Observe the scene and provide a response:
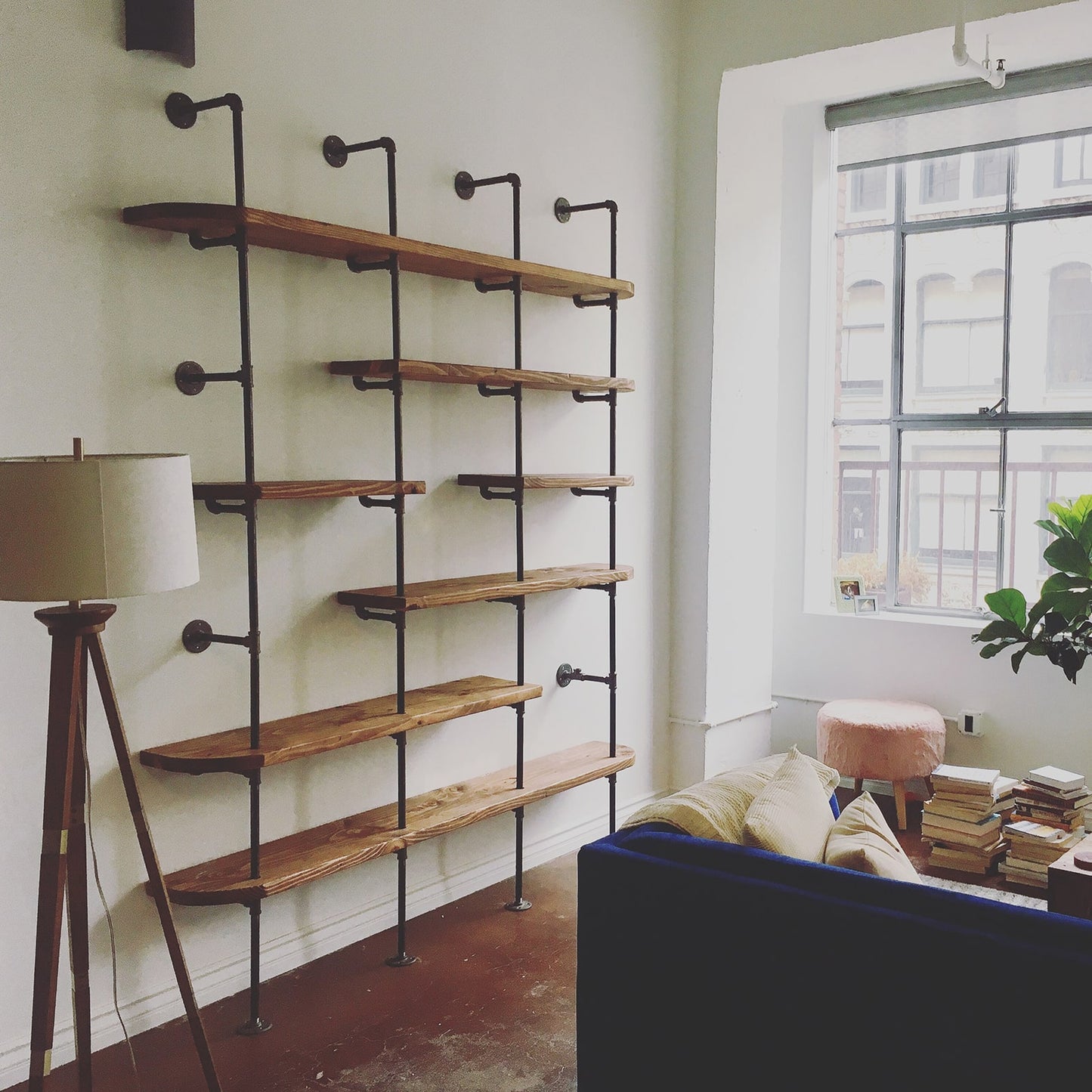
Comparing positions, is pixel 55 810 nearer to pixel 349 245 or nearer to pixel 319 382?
pixel 319 382

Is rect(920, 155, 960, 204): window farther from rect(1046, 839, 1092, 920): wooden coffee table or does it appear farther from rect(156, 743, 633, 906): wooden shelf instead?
rect(1046, 839, 1092, 920): wooden coffee table

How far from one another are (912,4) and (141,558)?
11.5 feet

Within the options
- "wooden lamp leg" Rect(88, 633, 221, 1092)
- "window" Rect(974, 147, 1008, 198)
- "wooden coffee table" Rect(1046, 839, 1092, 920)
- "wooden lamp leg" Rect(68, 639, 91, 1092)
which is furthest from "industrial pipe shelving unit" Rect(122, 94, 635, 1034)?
"window" Rect(974, 147, 1008, 198)

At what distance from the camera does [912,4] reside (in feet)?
13.7

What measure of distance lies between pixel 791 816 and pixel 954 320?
357 centimetres

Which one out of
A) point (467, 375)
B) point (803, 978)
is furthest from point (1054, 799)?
point (467, 375)

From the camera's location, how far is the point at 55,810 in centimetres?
223

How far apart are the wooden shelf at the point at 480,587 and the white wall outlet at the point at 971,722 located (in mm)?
1812

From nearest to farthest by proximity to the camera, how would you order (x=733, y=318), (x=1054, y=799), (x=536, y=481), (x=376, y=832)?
(x=376, y=832) → (x=536, y=481) → (x=1054, y=799) → (x=733, y=318)

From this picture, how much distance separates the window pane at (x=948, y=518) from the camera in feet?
17.2

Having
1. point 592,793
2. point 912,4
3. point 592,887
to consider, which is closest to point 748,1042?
point 592,887

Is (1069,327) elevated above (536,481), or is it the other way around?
(1069,327)

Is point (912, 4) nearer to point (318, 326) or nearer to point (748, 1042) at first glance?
point (318, 326)

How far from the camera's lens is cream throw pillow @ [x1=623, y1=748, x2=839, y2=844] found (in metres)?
2.34
